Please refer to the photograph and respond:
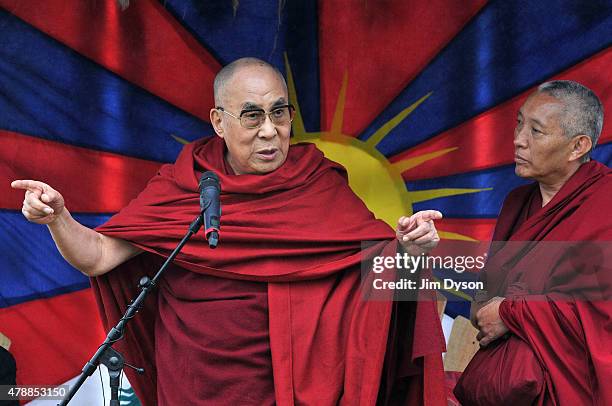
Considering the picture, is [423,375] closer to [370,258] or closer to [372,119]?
[370,258]

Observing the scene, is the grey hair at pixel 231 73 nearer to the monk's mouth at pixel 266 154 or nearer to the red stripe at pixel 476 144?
the monk's mouth at pixel 266 154

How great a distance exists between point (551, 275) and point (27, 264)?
211cm

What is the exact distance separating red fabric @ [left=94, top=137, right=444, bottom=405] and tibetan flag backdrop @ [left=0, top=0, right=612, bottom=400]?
2.47 ft

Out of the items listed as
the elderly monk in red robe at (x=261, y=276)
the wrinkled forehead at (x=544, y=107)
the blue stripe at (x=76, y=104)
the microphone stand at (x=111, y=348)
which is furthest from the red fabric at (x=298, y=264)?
the blue stripe at (x=76, y=104)

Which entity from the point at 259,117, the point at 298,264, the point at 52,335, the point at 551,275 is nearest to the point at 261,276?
the point at 298,264

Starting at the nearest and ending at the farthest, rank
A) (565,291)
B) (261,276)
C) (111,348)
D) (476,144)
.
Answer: (111,348), (565,291), (261,276), (476,144)

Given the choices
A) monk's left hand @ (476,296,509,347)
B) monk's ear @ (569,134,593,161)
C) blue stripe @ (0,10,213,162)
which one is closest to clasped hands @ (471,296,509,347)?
monk's left hand @ (476,296,509,347)

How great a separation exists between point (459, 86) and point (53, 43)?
5.51 feet

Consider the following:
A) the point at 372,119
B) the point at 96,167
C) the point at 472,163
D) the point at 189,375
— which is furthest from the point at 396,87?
the point at 189,375

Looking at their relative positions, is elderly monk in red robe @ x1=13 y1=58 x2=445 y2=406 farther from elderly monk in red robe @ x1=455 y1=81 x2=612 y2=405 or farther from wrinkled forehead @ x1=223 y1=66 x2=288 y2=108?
elderly monk in red robe @ x1=455 y1=81 x2=612 y2=405

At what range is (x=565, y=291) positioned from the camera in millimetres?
3273

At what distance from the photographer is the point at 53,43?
4293 mm

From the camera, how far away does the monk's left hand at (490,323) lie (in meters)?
3.38

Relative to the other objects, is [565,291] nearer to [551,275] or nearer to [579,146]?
[551,275]
